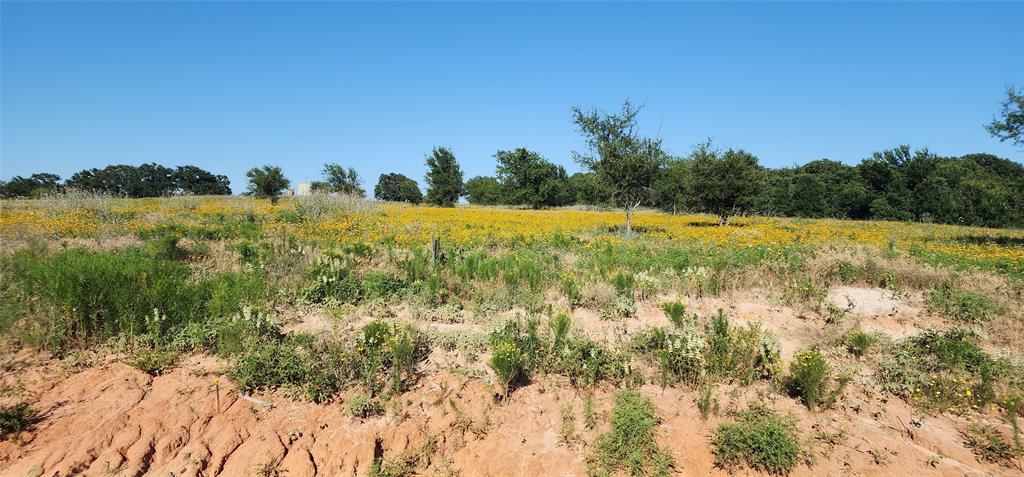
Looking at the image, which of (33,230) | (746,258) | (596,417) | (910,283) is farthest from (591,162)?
(33,230)

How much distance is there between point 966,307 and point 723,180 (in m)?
21.1

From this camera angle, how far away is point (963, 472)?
4312mm

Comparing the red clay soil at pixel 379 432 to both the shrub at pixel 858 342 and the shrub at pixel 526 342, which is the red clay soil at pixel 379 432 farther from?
the shrub at pixel 858 342

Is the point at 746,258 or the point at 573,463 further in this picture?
the point at 746,258

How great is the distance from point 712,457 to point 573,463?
1.45 metres

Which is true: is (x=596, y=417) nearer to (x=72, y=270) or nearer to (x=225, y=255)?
(x=72, y=270)

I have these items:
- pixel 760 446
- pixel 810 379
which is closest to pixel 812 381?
pixel 810 379

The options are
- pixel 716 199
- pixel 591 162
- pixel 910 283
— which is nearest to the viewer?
pixel 910 283

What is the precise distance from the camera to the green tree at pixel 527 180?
211 ft

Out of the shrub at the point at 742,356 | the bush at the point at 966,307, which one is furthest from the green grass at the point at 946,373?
the bush at the point at 966,307

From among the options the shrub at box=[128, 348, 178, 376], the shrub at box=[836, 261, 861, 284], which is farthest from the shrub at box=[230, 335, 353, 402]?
the shrub at box=[836, 261, 861, 284]

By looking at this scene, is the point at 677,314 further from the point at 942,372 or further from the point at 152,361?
the point at 152,361

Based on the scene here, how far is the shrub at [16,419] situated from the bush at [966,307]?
13.5m

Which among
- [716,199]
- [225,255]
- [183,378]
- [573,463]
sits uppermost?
[716,199]
